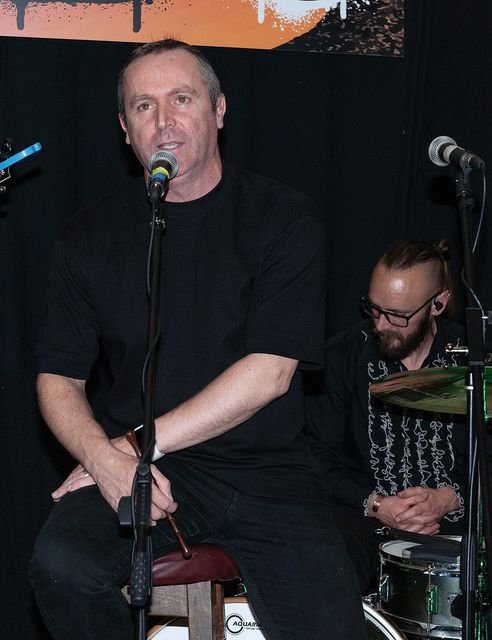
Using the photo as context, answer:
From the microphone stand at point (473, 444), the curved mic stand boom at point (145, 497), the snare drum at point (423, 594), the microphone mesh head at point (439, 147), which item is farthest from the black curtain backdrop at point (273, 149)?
the curved mic stand boom at point (145, 497)

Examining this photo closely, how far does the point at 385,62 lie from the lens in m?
3.98

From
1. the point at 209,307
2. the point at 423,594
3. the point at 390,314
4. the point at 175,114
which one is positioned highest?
the point at 175,114

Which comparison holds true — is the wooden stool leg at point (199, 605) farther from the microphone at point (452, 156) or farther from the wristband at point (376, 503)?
the microphone at point (452, 156)

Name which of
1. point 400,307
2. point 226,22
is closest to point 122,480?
point 400,307

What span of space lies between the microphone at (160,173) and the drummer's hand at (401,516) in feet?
5.31

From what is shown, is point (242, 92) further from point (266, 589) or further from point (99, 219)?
point (266, 589)

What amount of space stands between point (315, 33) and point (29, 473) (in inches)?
79.7

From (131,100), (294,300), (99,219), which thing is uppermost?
(131,100)

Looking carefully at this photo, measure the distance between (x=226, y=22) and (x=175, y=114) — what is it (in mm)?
1187

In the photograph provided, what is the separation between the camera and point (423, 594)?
9.74 ft

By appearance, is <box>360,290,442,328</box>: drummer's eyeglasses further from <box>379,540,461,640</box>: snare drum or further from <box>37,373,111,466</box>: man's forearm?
<box>37,373,111,466</box>: man's forearm

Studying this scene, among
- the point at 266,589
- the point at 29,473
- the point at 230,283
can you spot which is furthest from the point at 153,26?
the point at 266,589

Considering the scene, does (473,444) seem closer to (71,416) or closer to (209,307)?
(209,307)

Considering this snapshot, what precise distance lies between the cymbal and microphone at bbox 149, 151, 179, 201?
31.9 inches
